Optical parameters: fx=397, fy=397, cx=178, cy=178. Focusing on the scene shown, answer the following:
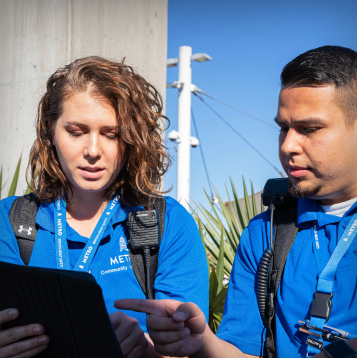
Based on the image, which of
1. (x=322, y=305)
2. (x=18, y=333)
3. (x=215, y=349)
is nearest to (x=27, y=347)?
(x=18, y=333)

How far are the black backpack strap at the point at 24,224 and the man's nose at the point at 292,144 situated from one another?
1259 mm

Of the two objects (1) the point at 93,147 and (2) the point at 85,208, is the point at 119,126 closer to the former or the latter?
(1) the point at 93,147

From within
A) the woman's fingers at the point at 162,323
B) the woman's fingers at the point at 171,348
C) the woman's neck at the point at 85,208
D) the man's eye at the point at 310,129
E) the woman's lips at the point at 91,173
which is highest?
the man's eye at the point at 310,129

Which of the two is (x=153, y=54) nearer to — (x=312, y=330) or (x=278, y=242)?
(x=278, y=242)

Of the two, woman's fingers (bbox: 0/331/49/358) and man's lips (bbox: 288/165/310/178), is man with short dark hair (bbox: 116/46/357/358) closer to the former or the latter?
man's lips (bbox: 288/165/310/178)

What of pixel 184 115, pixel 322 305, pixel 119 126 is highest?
pixel 184 115

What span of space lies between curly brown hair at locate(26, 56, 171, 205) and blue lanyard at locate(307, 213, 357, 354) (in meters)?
0.91

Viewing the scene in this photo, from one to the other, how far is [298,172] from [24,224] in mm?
1331

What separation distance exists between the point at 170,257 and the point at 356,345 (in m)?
0.89

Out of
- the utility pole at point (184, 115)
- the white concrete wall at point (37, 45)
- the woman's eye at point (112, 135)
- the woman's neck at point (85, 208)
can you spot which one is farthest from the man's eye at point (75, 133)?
the utility pole at point (184, 115)

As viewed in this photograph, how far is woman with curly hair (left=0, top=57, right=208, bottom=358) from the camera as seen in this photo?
187 cm

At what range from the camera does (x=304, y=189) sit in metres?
1.69

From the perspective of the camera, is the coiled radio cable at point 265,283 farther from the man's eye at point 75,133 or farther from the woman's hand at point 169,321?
the man's eye at point 75,133

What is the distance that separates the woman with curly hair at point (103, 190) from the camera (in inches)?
73.7
